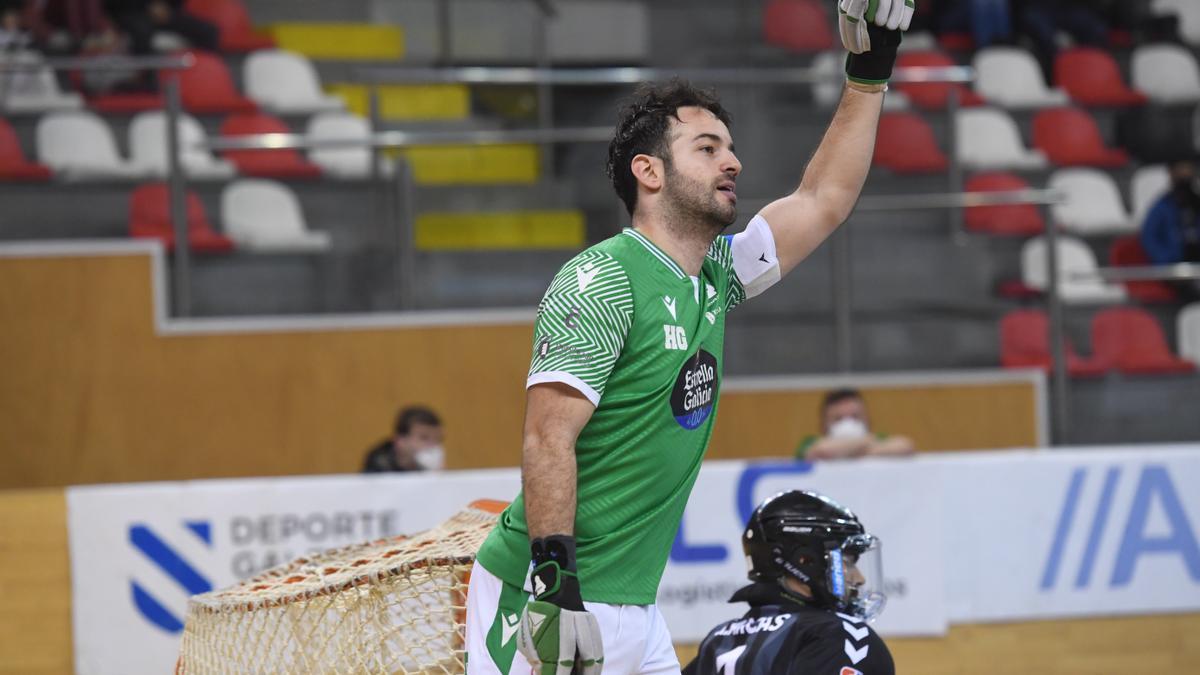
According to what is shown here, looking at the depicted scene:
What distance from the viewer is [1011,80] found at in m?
13.7

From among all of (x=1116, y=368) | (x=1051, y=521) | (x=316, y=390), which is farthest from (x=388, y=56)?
(x=1051, y=521)

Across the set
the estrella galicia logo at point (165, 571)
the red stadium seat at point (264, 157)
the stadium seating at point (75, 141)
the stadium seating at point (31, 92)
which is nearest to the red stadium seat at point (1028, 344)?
the red stadium seat at point (264, 157)

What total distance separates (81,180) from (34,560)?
12.2 feet

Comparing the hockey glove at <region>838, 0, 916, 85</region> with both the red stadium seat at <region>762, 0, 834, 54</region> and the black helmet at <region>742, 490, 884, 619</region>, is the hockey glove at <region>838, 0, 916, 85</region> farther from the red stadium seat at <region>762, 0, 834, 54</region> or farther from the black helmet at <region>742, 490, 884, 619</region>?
the red stadium seat at <region>762, 0, 834, 54</region>

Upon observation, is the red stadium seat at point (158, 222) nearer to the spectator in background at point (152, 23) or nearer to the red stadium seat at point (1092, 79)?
the spectator in background at point (152, 23)

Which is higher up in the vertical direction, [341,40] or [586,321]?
[341,40]

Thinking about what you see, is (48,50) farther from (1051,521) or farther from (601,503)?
(601,503)

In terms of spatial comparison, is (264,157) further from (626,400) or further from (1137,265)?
(626,400)

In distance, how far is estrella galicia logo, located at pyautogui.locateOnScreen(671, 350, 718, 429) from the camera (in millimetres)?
3635

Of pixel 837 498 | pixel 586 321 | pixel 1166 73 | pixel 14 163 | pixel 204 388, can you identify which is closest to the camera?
pixel 586 321

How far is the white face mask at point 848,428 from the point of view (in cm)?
886

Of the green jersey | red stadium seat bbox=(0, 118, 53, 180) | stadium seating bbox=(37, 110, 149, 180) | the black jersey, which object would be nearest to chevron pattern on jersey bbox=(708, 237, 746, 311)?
the green jersey

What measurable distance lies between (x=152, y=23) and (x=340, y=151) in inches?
73.2

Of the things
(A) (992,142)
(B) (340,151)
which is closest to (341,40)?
(B) (340,151)
